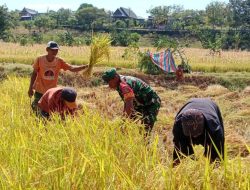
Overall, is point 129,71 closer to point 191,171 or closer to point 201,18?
point 191,171

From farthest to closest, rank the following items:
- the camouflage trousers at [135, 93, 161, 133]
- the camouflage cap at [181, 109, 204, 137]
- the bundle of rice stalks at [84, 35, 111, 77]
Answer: the bundle of rice stalks at [84, 35, 111, 77] → the camouflage trousers at [135, 93, 161, 133] → the camouflage cap at [181, 109, 204, 137]

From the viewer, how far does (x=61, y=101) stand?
13.1 feet

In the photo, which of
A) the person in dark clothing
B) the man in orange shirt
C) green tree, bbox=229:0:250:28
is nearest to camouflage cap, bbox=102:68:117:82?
the person in dark clothing

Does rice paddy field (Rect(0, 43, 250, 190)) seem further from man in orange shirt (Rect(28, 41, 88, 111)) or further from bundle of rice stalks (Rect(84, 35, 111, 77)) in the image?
bundle of rice stalks (Rect(84, 35, 111, 77))

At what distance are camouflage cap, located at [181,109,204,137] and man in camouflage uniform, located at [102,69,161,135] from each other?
0.87 meters

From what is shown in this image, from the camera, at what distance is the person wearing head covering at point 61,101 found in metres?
3.84

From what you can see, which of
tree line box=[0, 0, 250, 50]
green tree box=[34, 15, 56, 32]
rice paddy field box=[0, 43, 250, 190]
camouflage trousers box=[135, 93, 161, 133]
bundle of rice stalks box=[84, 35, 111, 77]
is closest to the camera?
rice paddy field box=[0, 43, 250, 190]

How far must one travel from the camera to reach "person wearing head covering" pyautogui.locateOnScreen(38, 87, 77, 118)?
3.84 meters

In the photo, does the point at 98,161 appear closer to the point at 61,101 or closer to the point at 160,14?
the point at 61,101

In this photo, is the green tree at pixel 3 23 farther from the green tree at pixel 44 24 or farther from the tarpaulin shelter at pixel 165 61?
the tarpaulin shelter at pixel 165 61

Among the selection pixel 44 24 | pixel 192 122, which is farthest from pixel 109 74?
pixel 44 24

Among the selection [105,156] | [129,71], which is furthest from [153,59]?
[105,156]

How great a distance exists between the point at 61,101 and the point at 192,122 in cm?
150

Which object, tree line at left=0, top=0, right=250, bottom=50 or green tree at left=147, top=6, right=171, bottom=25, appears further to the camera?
green tree at left=147, top=6, right=171, bottom=25
